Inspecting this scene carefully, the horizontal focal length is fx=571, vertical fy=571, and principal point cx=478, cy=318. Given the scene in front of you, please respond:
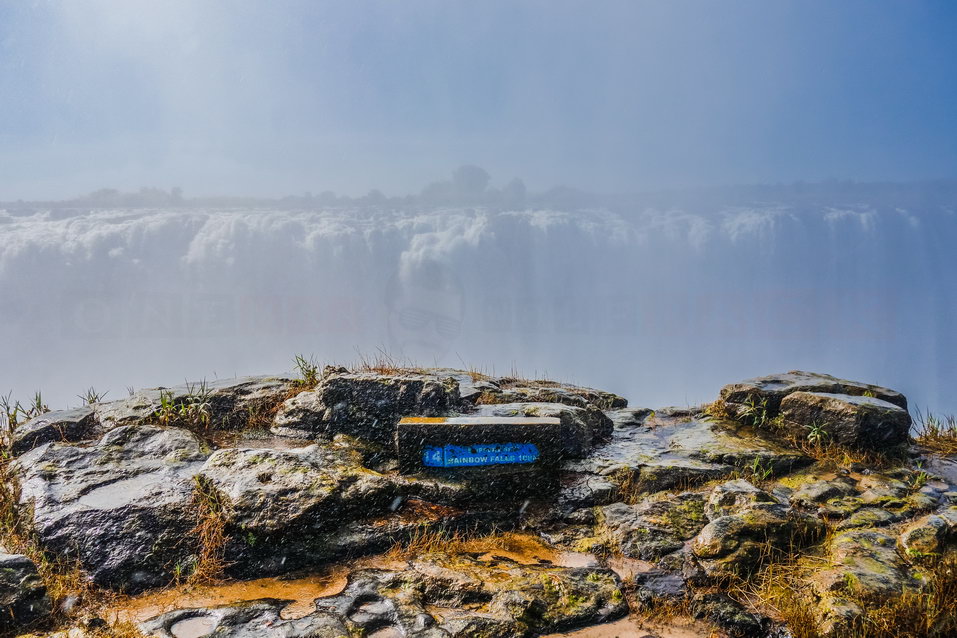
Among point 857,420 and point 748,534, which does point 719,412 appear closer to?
point 857,420

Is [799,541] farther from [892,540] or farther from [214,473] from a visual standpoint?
[214,473]

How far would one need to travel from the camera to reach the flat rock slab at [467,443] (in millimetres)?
8148

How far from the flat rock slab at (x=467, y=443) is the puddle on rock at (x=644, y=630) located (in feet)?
9.30

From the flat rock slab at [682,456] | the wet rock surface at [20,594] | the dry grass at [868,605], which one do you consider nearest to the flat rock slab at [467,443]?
the flat rock slab at [682,456]

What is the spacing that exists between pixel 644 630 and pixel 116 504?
625 centimetres

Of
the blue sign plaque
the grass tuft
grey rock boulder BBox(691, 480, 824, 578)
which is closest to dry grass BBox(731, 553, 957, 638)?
grey rock boulder BBox(691, 480, 824, 578)

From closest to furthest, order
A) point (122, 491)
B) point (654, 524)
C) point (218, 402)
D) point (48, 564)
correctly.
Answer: point (48, 564) < point (654, 524) < point (122, 491) < point (218, 402)

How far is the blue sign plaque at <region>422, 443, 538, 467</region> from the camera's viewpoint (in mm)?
8164

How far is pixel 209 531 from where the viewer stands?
6.79 meters

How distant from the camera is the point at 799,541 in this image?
6602 millimetres

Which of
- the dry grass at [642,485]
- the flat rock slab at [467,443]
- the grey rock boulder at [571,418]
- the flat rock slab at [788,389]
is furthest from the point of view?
the flat rock slab at [788,389]

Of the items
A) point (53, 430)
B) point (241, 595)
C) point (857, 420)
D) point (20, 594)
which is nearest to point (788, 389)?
point (857, 420)

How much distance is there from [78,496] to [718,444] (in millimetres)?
9379

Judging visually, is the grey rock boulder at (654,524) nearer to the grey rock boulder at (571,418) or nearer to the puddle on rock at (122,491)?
the grey rock boulder at (571,418)
